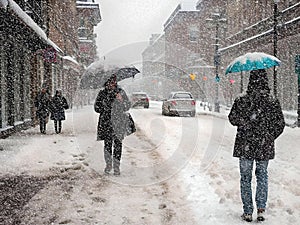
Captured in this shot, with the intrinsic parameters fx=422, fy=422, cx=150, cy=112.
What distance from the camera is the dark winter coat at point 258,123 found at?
5238 mm

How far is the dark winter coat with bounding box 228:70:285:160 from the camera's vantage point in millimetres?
5238

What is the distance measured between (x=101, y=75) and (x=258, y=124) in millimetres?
4128

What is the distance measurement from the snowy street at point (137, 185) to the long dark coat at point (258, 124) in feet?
2.83

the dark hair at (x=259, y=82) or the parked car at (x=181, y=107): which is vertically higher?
the dark hair at (x=259, y=82)

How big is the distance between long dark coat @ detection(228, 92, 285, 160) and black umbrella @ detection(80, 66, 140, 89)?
3.59 meters

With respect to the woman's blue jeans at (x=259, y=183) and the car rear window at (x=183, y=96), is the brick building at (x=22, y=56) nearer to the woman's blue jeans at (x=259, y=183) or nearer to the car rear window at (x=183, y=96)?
the woman's blue jeans at (x=259, y=183)

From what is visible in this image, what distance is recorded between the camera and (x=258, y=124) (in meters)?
5.30

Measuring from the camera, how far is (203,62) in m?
56.7

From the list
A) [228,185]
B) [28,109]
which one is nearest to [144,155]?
[228,185]

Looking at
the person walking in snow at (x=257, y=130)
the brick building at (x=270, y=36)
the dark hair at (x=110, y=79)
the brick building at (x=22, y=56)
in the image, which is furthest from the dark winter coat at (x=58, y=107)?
the brick building at (x=270, y=36)

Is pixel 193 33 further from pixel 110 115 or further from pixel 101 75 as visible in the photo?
pixel 110 115

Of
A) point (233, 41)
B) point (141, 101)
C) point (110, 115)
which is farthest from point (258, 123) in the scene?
point (233, 41)

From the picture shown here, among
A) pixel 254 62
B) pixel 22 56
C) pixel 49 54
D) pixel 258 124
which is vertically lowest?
pixel 258 124

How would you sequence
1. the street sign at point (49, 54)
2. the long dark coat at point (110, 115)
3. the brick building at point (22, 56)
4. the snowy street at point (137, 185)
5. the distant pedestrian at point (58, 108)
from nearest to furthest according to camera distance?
the snowy street at point (137, 185) < the long dark coat at point (110, 115) < the brick building at point (22, 56) < the distant pedestrian at point (58, 108) < the street sign at point (49, 54)
